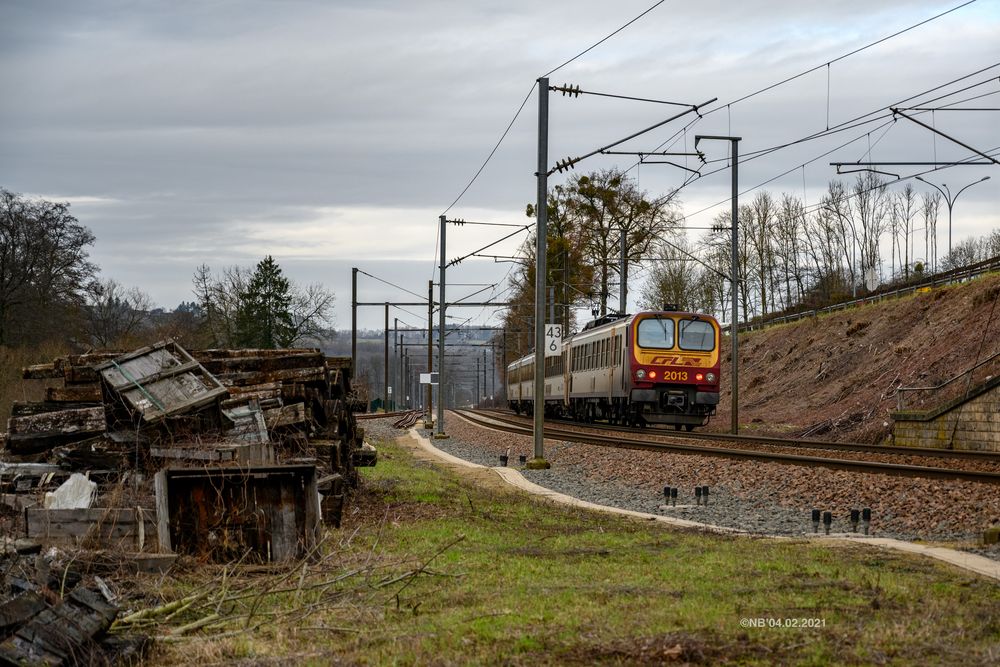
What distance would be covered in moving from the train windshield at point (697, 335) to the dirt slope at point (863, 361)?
12.9ft

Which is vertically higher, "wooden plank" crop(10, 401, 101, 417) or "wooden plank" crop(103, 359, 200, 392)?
"wooden plank" crop(103, 359, 200, 392)

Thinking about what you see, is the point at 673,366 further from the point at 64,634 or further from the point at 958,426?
the point at 64,634

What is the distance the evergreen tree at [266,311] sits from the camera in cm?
7988

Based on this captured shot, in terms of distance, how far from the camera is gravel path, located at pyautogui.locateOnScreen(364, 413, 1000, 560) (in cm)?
1227

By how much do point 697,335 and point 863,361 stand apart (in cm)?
1203

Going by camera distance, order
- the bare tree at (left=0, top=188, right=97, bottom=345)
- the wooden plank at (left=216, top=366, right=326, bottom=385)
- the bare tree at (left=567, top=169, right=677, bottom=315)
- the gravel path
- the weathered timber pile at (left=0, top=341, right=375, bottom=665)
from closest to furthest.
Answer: the weathered timber pile at (left=0, top=341, right=375, bottom=665)
the gravel path
the wooden plank at (left=216, top=366, right=326, bottom=385)
the bare tree at (left=0, top=188, right=97, bottom=345)
the bare tree at (left=567, top=169, right=677, bottom=315)

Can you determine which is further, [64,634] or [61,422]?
[61,422]

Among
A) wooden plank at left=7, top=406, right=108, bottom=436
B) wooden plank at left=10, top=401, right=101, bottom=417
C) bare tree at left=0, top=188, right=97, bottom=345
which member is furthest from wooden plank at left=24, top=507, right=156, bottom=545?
bare tree at left=0, top=188, right=97, bottom=345

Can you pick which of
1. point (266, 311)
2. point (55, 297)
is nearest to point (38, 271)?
point (55, 297)

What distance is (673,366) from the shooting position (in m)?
35.0

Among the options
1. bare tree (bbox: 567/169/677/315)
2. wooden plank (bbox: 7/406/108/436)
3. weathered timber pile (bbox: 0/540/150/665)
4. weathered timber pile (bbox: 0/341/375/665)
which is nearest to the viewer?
weathered timber pile (bbox: 0/540/150/665)

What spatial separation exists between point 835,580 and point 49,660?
520cm

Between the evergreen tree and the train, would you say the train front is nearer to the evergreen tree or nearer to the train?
the train

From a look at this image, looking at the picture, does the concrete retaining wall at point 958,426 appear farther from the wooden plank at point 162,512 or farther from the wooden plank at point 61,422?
the wooden plank at point 162,512
